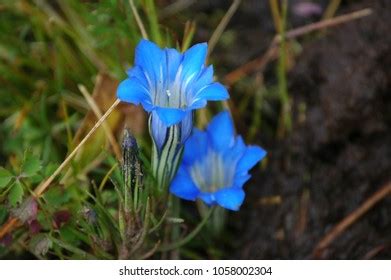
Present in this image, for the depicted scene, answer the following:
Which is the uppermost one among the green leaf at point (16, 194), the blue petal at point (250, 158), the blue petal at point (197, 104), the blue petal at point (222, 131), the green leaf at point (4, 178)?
the blue petal at point (222, 131)

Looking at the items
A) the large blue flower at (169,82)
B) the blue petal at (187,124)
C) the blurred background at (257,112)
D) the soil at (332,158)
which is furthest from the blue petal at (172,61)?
the soil at (332,158)

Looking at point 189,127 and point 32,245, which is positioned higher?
point 189,127

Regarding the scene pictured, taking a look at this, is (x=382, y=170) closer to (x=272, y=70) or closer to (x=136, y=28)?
(x=272, y=70)

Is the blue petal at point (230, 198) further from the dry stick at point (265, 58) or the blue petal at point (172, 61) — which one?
the dry stick at point (265, 58)

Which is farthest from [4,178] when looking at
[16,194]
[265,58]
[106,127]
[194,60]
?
[265,58]

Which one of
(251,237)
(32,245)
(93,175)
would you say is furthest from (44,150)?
(251,237)

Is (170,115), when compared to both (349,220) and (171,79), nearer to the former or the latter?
(171,79)

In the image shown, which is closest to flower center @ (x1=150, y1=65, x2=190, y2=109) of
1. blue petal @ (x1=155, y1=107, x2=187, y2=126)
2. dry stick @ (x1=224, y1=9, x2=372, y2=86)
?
blue petal @ (x1=155, y1=107, x2=187, y2=126)

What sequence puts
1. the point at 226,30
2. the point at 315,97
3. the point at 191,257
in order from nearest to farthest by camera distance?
the point at 191,257 → the point at 315,97 → the point at 226,30
